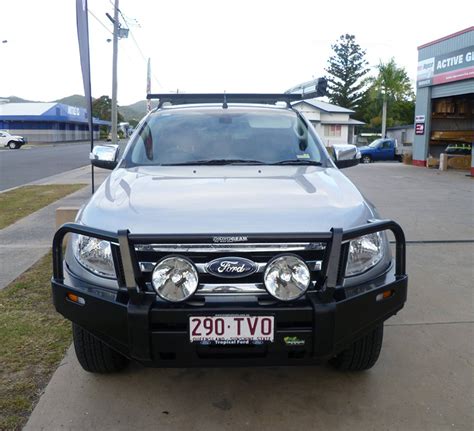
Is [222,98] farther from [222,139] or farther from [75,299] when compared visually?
[75,299]

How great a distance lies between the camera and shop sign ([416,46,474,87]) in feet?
59.6

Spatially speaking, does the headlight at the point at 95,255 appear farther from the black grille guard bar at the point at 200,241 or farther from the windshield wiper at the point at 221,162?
the windshield wiper at the point at 221,162

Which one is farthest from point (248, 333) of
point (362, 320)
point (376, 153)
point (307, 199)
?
point (376, 153)

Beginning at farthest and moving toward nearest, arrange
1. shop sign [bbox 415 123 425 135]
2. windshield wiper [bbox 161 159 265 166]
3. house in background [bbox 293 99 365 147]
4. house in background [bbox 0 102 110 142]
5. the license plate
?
house in background [bbox 0 102 110 142]
house in background [bbox 293 99 365 147]
shop sign [bbox 415 123 425 135]
windshield wiper [bbox 161 159 265 166]
the license plate

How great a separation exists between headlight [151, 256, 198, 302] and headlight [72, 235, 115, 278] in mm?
290

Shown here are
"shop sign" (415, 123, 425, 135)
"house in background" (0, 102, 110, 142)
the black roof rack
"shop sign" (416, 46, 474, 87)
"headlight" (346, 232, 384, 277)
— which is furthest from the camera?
"house in background" (0, 102, 110, 142)

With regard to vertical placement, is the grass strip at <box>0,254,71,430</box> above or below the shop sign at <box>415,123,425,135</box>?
below

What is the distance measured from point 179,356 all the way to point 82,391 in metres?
0.92

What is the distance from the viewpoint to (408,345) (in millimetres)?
3697

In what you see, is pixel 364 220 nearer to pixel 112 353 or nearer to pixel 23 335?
pixel 112 353

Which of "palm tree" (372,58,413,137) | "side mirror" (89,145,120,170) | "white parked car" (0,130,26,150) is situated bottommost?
"white parked car" (0,130,26,150)

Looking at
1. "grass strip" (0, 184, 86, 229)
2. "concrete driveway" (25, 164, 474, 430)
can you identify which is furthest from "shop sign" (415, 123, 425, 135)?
"concrete driveway" (25, 164, 474, 430)

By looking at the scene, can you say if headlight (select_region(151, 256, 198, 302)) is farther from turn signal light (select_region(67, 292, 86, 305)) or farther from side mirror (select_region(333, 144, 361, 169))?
side mirror (select_region(333, 144, 361, 169))

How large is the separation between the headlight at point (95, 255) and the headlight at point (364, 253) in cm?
122
